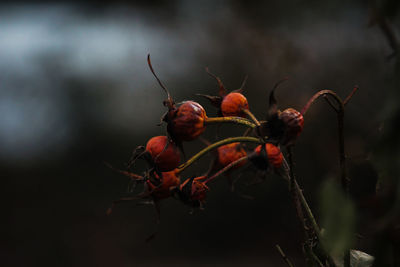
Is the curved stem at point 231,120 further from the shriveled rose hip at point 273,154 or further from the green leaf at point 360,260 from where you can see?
the green leaf at point 360,260

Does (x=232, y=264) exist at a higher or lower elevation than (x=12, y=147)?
lower

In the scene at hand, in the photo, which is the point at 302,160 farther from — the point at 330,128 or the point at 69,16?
the point at 69,16

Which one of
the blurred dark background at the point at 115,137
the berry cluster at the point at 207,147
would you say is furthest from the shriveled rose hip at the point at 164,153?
the blurred dark background at the point at 115,137

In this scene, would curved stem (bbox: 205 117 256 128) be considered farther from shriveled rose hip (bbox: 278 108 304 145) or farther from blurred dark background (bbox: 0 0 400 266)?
blurred dark background (bbox: 0 0 400 266)

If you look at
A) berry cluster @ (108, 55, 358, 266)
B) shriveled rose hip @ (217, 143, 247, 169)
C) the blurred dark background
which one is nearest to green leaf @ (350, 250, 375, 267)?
berry cluster @ (108, 55, 358, 266)

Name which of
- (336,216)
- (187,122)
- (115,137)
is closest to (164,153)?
(187,122)

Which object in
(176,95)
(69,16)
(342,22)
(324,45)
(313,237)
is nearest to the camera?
(313,237)

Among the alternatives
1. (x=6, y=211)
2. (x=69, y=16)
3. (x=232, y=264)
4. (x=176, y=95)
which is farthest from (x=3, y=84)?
(x=232, y=264)

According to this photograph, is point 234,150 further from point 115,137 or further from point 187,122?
point 115,137
